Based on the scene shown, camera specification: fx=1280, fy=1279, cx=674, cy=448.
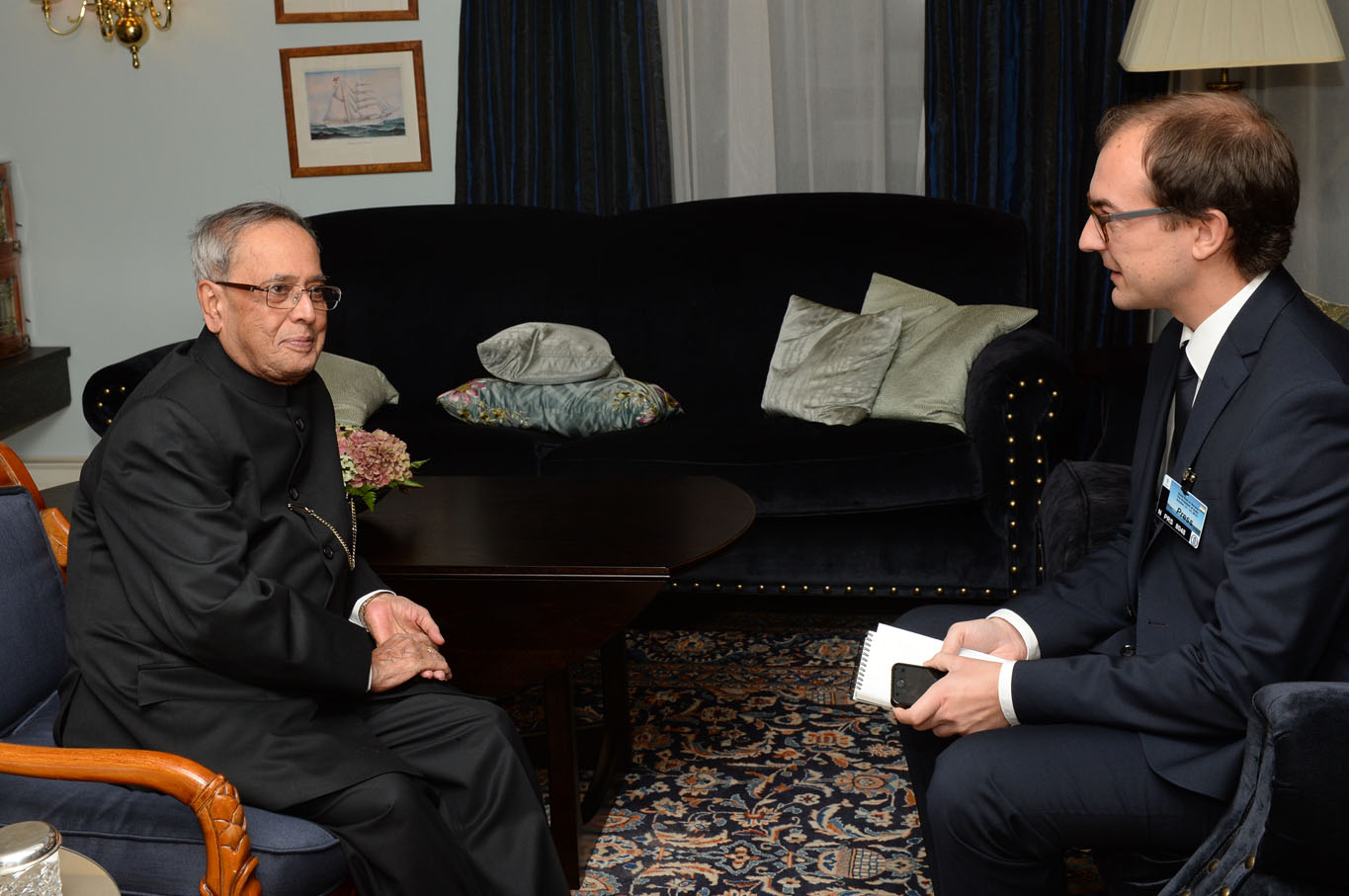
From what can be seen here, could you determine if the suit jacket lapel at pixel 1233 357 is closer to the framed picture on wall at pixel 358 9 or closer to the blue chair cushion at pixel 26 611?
the blue chair cushion at pixel 26 611

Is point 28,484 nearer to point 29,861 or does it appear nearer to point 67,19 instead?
point 29,861

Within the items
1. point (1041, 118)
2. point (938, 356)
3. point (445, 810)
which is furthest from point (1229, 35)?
point (445, 810)

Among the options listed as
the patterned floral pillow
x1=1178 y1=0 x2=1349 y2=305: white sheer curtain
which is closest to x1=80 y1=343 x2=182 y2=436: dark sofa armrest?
the patterned floral pillow

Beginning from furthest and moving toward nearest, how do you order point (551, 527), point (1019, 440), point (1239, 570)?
point (1019, 440) < point (551, 527) < point (1239, 570)

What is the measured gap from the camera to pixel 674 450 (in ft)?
11.5

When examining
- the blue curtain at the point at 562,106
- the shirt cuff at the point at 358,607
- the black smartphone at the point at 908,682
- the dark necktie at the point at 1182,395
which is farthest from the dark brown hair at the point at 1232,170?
the blue curtain at the point at 562,106

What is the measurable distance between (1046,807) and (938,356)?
2.21m

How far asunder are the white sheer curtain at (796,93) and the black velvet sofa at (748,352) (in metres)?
0.60

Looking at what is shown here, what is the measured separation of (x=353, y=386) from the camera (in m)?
3.94

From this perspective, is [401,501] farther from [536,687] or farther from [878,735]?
[878,735]

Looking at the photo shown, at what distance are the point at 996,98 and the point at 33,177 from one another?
3702 millimetres

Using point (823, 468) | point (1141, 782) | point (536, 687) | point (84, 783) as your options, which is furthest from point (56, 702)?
point (823, 468)

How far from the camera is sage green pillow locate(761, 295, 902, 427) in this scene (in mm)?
3730

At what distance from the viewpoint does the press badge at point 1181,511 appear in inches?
64.3
